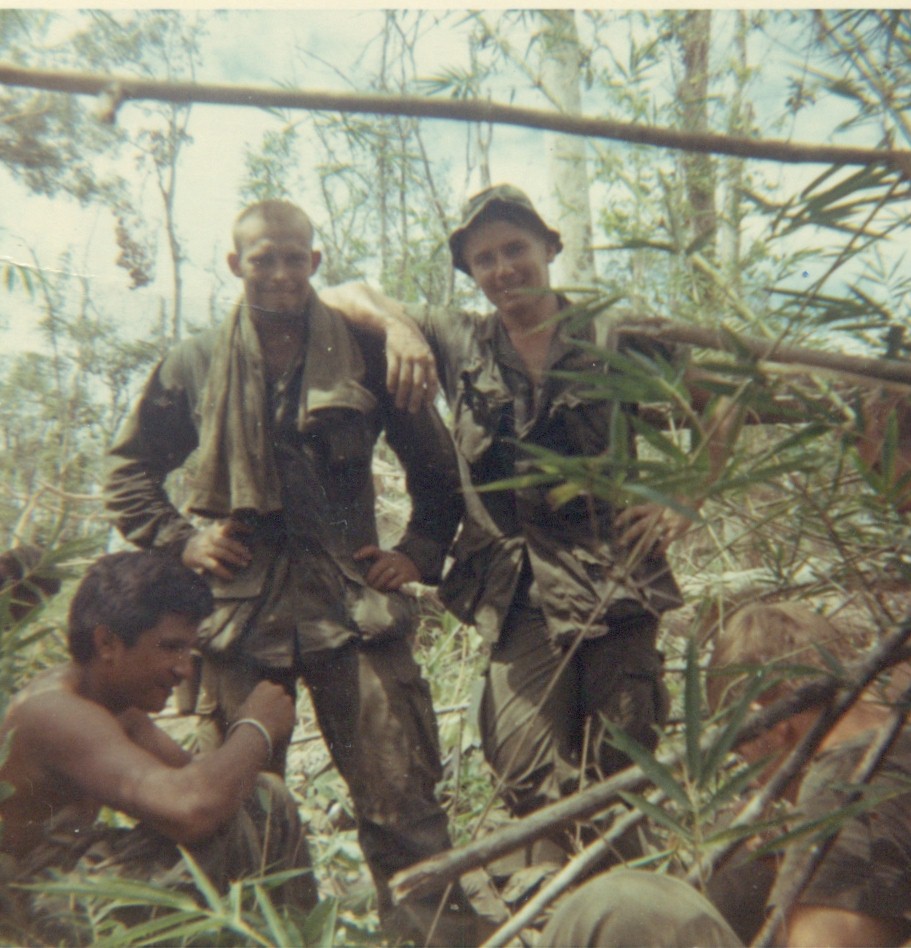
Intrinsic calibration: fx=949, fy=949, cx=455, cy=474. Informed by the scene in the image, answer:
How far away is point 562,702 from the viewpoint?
255 centimetres

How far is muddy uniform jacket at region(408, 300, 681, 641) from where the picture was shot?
→ 246cm

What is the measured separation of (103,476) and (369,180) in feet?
3.88

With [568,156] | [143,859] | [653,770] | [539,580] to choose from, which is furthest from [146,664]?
[568,156]

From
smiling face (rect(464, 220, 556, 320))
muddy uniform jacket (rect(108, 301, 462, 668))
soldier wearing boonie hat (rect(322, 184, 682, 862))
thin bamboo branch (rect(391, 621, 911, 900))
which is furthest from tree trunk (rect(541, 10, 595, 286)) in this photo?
thin bamboo branch (rect(391, 621, 911, 900))

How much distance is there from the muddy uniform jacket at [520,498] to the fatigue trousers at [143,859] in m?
0.79

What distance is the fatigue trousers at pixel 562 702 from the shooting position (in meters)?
2.46

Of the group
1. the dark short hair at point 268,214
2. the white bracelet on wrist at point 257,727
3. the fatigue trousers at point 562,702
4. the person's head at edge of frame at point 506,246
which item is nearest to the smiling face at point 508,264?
the person's head at edge of frame at point 506,246

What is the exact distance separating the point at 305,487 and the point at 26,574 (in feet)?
2.75

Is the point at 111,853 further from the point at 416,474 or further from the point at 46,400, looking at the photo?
the point at 46,400

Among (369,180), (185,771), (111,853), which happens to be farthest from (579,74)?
(111,853)

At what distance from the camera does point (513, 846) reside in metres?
1.31

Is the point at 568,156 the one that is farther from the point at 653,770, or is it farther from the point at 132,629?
the point at 653,770

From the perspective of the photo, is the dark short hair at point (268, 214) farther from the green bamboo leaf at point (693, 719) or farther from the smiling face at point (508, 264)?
the green bamboo leaf at point (693, 719)

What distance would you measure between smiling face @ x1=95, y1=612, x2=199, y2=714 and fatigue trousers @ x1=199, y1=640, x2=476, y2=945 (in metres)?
0.26
